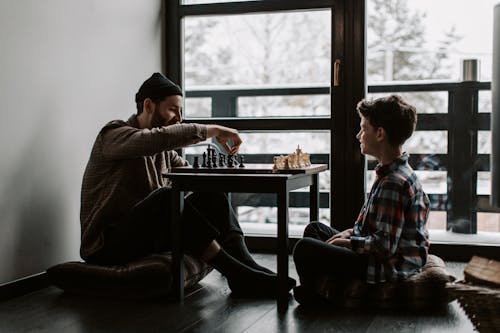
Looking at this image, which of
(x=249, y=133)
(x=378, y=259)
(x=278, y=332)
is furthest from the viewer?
(x=249, y=133)

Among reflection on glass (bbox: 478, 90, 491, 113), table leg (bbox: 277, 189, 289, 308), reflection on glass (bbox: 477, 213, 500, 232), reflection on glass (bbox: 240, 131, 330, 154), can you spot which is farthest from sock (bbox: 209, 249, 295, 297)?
reflection on glass (bbox: 478, 90, 491, 113)

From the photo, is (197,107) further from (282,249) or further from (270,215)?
(282,249)

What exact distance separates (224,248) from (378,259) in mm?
692

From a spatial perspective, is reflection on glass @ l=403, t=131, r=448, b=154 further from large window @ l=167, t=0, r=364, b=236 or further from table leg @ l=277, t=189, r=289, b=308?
table leg @ l=277, t=189, r=289, b=308

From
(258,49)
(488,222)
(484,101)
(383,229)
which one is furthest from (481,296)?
(258,49)

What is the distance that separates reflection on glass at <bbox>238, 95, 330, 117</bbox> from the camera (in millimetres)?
3791

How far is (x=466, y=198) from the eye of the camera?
3.59 metres

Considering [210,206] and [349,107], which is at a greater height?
[349,107]

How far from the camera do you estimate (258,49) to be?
3.92 m

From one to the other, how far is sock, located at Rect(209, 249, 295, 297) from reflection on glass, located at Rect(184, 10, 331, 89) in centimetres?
140

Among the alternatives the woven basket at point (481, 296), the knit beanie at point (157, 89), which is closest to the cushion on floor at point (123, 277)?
the knit beanie at point (157, 89)

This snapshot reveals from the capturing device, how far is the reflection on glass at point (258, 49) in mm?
3799

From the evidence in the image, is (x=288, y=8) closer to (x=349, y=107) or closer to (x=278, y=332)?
(x=349, y=107)

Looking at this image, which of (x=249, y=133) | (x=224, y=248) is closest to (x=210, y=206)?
(x=224, y=248)
